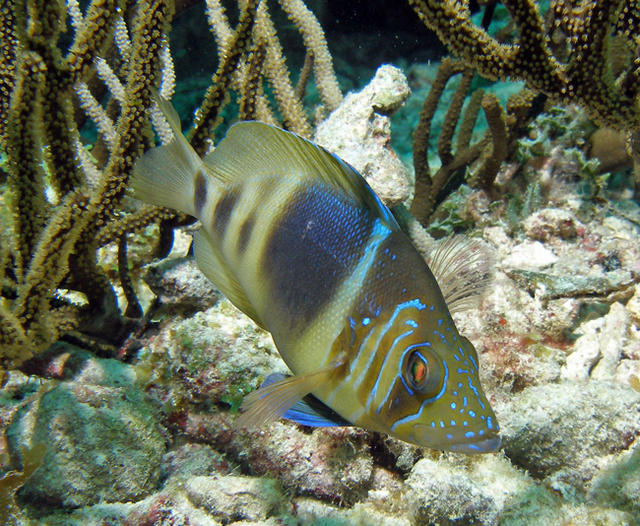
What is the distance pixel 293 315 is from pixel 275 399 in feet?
1.07

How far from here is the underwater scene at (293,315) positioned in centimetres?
145

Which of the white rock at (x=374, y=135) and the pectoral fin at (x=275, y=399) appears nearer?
the pectoral fin at (x=275, y=399)

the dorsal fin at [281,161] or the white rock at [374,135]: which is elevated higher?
the white rock at [374,135]

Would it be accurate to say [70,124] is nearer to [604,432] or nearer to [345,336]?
[345,336]

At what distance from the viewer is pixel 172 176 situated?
5.83 feet

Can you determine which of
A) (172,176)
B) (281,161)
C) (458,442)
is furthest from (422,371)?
(172,176)

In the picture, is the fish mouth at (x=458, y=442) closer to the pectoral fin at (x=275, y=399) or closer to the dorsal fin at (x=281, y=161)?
the pectoral fin at (x=275, y=399)

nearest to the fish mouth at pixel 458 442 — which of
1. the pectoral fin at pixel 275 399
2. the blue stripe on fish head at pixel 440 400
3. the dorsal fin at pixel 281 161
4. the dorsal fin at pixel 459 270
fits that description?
the blue stripe on fish head at pixel 440 400

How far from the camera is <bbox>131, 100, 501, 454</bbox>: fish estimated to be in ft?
4.26

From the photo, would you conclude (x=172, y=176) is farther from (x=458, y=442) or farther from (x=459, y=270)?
(x=458, y=442)

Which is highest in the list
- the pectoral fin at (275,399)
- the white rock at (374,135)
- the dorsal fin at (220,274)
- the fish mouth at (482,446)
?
the white rock at (374,135)

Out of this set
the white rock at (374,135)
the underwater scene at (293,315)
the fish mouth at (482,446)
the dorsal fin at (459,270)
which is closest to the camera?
the fish mouth at (482,446)

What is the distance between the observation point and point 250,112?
116 inches

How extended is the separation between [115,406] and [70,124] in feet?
5.35
